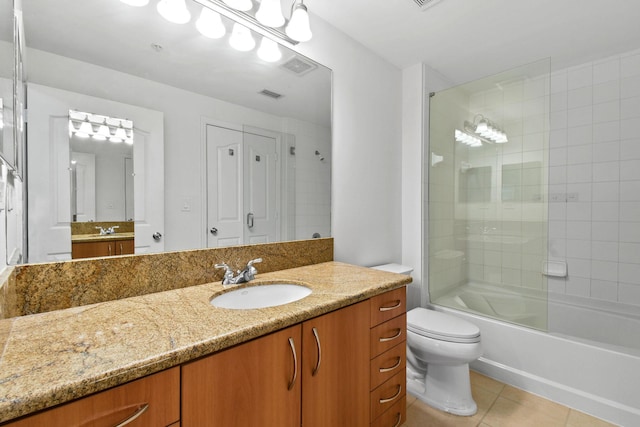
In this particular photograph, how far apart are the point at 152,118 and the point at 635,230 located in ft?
10.7

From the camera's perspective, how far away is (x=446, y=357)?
5.17ft

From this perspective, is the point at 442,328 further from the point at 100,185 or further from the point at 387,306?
the point at 100,185

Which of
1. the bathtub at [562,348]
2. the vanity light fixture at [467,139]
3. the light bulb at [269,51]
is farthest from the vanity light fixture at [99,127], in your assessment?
the bathtub at [562,348]

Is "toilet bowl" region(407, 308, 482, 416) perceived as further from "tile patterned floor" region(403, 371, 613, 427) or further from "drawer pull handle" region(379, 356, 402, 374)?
"drawer pull handle" region(379, 356, 402, 374)

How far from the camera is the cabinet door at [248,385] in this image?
2.30 feet

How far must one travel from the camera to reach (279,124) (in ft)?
5.26

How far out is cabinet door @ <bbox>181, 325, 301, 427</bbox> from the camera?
702 mm

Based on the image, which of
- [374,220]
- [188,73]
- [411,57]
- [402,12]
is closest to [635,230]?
[374,220]

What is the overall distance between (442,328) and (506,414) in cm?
58

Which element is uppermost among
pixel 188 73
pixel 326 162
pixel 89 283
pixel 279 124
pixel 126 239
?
pixel 188 73

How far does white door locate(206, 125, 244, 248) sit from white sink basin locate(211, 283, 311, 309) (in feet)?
0.87

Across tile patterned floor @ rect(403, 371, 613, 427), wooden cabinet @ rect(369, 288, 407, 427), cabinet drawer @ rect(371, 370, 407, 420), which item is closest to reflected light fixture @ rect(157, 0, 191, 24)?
wooden cabinet @ rect(369, 288, 407, 427)

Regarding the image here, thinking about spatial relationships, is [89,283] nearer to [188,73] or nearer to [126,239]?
[126,239]

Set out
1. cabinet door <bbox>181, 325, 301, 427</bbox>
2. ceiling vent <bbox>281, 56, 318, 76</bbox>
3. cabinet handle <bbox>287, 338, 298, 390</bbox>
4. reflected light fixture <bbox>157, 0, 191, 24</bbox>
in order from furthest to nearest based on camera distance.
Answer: ceiling vent <bbox>281, 56, 318, 76</bbox>
reflected light fixture <bbox>157, 0, 191, 24</bbox>
cabinet handle <bbox>287, 338, 298, 390</bbox>
cabinet door <bbox>181, 325, 301, 427</bbox>
